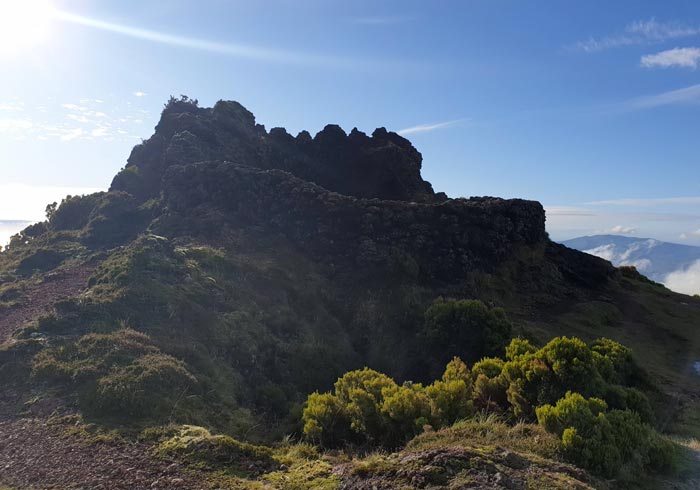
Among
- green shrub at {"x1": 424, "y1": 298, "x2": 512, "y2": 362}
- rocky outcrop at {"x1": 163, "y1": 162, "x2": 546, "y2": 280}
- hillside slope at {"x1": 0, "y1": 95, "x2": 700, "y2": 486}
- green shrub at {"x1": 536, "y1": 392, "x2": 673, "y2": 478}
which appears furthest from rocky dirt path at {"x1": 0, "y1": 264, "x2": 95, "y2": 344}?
green shrub at {"x1": 536, "y1": 392, "x2": 673, "y2": 478}

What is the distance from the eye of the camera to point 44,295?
23078 millimetres

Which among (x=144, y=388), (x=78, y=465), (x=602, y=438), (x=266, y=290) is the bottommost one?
(x=78, y=465)

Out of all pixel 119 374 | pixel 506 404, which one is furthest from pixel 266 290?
pixel 506 404

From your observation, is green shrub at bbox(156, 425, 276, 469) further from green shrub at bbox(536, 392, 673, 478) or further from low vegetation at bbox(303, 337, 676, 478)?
green shrub at bbox(536, 392, 673, 478)

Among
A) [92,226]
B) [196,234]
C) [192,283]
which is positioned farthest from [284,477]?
[92,226]

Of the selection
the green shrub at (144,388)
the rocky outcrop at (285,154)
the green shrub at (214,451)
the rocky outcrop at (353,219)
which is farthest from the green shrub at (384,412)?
the rocky outcrop at (285,154)

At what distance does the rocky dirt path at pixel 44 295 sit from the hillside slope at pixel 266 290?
0.13 metres

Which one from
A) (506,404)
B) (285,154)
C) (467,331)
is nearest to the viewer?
(506,404)

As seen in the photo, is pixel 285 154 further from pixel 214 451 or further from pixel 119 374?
pixel 214 451

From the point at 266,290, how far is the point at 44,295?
1078cm

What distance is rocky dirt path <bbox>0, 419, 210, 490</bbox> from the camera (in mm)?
8758

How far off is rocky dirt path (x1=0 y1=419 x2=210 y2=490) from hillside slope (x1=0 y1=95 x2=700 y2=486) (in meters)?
1.27

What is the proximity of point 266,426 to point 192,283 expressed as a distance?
10527mm

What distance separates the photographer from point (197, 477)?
29.1ft
